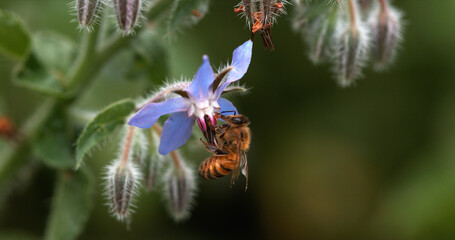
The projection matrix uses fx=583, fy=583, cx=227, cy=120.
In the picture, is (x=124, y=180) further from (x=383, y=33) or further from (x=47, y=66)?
(x=383, y=33)

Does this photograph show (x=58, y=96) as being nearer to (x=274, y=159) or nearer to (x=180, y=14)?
(x=180, y=14)

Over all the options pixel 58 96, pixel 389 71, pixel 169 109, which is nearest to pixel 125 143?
pixel 169 109

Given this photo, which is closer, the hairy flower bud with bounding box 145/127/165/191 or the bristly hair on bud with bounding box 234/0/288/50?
the bristly hair on bud with bounding box 234/0/288/50

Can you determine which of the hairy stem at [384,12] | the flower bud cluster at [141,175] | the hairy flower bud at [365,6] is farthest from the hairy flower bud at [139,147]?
the hairy stem at [384,12]

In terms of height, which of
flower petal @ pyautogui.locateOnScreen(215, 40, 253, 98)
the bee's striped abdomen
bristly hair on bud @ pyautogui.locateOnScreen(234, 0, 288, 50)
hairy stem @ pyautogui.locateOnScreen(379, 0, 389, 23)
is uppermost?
hairy stem @ pyautogui.locateOnScreen(379, 0, 389, 23)

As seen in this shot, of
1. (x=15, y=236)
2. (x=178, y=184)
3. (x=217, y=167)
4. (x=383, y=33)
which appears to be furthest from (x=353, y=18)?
(x=15, y=236)

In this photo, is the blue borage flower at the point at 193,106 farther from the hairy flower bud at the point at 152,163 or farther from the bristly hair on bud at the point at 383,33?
the bristly hair on bud at the point at 383,33

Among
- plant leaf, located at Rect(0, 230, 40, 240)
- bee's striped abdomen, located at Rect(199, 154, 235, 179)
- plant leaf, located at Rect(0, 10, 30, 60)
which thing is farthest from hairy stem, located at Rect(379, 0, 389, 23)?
plant leaf, located at Rect(0, 230, 40, 240)

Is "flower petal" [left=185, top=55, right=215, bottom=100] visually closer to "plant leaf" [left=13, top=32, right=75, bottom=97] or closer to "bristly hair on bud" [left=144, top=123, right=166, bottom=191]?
"bristly hair on bud" [left=144, top=123, right=166, bottom=191]
